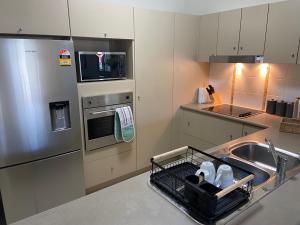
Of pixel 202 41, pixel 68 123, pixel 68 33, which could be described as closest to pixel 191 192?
pixel 68 123

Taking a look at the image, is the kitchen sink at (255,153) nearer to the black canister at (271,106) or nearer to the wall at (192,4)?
the black canister at (271,106)

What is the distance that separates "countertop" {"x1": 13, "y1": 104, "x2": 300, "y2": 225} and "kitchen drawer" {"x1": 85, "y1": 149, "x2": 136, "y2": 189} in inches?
57.4

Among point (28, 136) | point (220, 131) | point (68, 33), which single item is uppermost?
point (68, 33)

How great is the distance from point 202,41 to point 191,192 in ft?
8.33

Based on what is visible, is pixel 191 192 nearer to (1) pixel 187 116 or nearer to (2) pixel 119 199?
(2) pixel 119 199

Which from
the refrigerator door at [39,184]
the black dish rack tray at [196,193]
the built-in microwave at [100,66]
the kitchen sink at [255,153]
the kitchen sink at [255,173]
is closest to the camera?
the black dish rack tray at [196,193]

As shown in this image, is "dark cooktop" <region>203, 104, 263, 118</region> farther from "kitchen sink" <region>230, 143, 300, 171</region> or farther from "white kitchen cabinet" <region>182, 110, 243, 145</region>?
"kitchen sink" <region>230, 143, 300, 171</region>

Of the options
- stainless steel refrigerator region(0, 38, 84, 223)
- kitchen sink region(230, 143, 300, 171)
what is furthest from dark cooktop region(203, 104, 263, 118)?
stainless steel refrigerator region(0, 38, 84, 223)

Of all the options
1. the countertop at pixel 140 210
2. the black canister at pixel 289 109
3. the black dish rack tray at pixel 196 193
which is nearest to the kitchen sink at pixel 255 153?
the countertop at pixel 140 210

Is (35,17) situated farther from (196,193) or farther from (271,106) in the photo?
(271,106)

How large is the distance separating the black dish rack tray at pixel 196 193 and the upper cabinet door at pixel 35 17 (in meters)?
1.55

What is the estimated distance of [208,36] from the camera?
2.96 meters

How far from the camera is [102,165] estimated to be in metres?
2.62

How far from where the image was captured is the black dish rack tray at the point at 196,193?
902mm
